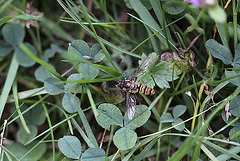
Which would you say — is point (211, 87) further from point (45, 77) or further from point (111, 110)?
point (45, 77)

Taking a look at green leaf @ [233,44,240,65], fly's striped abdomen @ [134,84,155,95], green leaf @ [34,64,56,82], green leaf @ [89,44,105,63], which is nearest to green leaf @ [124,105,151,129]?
fly's striped abdomen @ [134,84,155,95]

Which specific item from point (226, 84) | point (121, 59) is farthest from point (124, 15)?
Answer: point (226, 84)

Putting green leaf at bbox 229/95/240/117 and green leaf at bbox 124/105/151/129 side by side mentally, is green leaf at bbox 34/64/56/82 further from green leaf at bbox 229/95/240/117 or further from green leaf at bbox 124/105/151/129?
green leaf at bbox 229/95/240/117

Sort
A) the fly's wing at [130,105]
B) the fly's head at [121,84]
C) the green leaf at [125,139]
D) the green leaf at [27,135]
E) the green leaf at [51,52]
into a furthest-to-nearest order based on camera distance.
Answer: the green leaf at [51,52] → the green leaf at [27,135] → the fly's head at [121,84] → the fly's wing at [130,105] → the green leaf at [125,139]

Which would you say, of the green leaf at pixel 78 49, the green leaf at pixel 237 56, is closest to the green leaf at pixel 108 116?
the green leaf at pixel 78 49

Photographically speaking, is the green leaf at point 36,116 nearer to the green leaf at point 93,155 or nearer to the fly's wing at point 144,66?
the green leaf at point 93,155

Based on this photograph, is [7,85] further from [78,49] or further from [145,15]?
[145,15]

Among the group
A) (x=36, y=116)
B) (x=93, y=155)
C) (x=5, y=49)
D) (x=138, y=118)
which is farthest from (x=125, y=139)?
(x=5, y=49)
